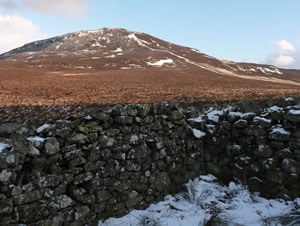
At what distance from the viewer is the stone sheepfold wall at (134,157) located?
164 inches

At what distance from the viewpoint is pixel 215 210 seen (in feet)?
17.9

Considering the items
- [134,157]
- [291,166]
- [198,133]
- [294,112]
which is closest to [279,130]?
[294,112]

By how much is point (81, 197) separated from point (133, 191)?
4.46ft

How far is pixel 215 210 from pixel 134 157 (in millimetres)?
2326

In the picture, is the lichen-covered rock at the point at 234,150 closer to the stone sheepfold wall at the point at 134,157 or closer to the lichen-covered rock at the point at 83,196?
the stone sheepfold wall at the point at 134,157

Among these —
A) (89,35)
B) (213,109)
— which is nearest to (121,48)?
(89,35)

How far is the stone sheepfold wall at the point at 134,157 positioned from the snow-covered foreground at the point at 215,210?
0.28 meters

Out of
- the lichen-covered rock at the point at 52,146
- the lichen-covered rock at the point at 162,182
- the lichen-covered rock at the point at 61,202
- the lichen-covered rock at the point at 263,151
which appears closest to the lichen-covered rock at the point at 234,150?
the lichen-covered rock at the point at 263,151

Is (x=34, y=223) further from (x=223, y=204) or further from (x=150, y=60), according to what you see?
(x=150, y=60)

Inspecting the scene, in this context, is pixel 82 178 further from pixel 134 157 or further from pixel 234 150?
pixel 234 150

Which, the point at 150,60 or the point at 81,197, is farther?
the point at 150,60

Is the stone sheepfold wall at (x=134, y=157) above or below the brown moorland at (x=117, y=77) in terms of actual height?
below

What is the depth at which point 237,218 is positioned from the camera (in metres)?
5.14

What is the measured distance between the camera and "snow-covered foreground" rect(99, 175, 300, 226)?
5031mm
